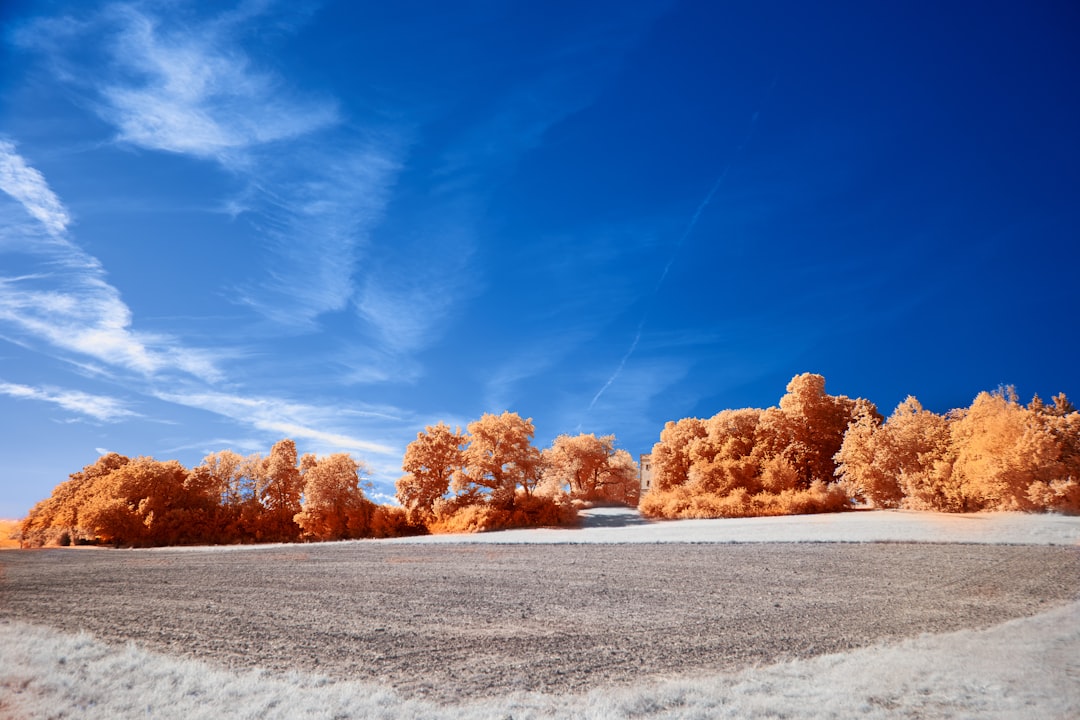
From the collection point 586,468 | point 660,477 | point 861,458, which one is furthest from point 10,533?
point 586,468

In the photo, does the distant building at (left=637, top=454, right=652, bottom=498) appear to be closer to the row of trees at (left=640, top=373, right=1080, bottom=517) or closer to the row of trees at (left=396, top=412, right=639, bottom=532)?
the row of trees at (left=640, top=373, right=1080, bottom=517)

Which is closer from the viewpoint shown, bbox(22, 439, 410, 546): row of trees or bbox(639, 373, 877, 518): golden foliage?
bbox(22, 439, 410, 546): row of trees

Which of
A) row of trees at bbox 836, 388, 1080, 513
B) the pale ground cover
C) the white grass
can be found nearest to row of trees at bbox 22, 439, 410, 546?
the white grass

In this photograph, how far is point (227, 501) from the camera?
2633 centimetres

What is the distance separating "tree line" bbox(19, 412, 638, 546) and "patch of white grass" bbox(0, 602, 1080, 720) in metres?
12.7

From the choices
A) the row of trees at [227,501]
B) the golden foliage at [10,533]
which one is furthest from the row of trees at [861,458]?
the golden foliage at [10,533]

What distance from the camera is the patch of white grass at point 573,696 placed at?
5008 millimetres

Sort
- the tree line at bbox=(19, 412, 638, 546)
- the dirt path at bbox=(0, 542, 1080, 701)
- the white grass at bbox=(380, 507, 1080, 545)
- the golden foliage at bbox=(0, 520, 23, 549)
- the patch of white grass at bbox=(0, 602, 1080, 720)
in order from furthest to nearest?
1. the tree line at bbox=(19, 412, 638, 546)
2. the white grass at bbox=(380, 507, 1080, 545)
3. the golden foliage at bbox=(0, 520, 23, 549)
4. the dirt path at bbox=(0, 542, 1080, 701)
5. the patch of white grass at bbox=(0, 602, 1080, 720)

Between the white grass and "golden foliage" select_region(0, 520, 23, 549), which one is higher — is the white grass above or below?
below

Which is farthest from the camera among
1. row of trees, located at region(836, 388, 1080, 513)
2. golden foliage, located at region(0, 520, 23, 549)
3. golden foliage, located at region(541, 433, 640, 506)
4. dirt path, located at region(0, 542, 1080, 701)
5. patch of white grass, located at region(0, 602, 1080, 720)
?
golden foliage, located at region(541, 433, 640, 506)

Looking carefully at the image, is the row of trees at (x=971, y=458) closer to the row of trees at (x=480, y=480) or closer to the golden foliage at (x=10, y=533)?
the row of trees at (x=480, y=480)

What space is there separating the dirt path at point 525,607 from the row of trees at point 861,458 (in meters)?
4.82

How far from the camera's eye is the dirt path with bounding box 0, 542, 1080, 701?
6609 mm

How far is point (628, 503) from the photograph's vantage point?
147 feet
